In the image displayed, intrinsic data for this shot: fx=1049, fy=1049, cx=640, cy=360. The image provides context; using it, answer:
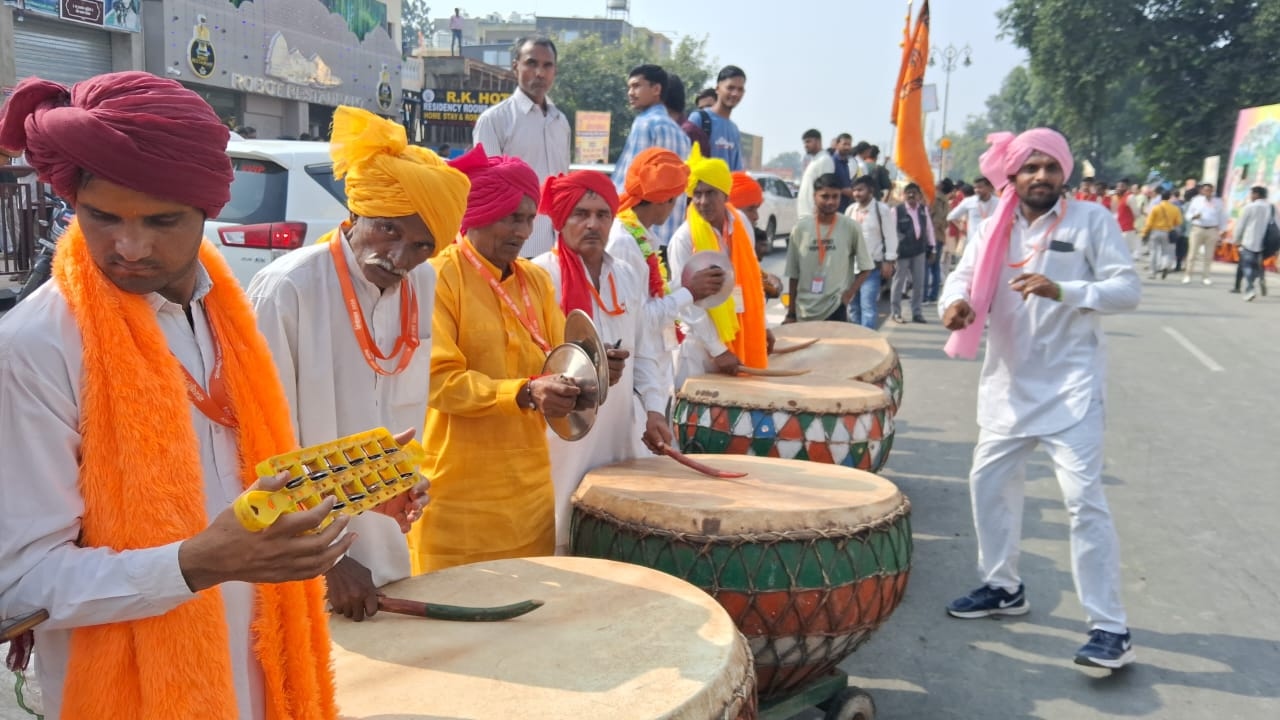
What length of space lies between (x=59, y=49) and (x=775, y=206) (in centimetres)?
1432

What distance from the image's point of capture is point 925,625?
4250 millimetres

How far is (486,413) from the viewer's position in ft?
9.61

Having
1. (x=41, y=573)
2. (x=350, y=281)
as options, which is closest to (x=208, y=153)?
(x=41, y=573)

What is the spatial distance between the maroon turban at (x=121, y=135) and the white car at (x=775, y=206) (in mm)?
20544

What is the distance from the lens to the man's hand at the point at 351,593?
7.27ft

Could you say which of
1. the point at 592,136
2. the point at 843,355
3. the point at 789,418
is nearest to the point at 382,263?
the point at 789,418

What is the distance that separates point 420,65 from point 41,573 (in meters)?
41.0

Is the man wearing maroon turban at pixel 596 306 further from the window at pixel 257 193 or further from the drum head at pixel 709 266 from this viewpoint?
the window at pixel 257 193

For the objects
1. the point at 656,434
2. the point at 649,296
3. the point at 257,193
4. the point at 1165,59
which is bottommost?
the point at 656,434

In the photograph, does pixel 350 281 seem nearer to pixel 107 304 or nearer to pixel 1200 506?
pixel 107 304

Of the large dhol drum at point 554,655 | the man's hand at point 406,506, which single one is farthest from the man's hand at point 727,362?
the man's hand at point 406,506

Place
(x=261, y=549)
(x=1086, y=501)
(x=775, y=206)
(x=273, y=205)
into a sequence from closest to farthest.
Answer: (x=261, y=549) → (x=1086, y=501) → (x=273, y=205) → (x=775, y=206)

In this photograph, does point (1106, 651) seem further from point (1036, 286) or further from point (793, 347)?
point (793, 347)

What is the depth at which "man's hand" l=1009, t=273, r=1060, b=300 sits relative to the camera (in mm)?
3828
